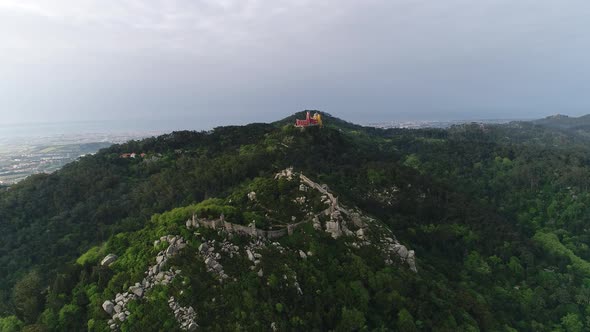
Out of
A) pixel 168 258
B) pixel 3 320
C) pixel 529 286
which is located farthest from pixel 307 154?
pixel 3 320

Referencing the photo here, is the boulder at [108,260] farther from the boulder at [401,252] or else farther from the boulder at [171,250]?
the boulder at [401,252]

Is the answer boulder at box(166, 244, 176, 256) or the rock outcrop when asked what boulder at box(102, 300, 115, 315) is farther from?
boulder at box(166, 244, 176, 256)

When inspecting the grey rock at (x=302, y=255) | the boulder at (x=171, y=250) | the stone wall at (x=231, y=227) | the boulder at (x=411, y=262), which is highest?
the stone wall at (x=231, y=227)

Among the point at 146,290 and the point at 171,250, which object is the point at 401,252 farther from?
the point at 146,290

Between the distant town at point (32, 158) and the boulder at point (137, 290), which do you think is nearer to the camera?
the boulder at point (137, 290)

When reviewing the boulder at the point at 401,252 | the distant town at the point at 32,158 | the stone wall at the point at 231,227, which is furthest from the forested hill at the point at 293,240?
the distant town at the point at 32,158

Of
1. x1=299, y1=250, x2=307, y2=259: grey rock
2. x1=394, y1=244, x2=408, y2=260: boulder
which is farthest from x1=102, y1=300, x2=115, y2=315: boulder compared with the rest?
x1=394, y1=244, x2=408, y2=260: boulder

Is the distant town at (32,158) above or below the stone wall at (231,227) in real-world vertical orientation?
below

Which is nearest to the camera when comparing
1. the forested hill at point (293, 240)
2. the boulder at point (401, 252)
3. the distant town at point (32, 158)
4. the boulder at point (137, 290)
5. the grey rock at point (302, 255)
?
the boulder at point (137, 290)

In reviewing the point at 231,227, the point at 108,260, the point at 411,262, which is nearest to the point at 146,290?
the point at 108,260
